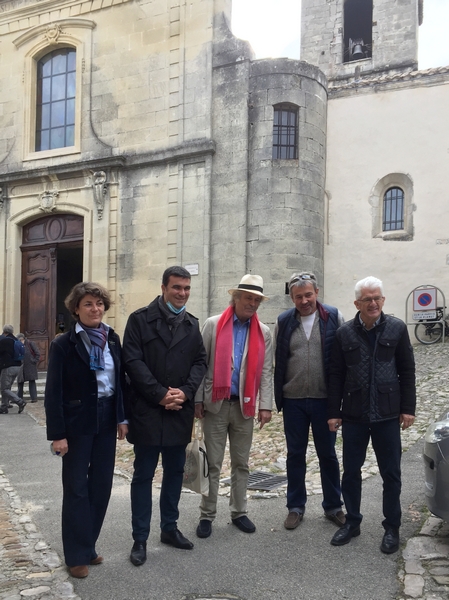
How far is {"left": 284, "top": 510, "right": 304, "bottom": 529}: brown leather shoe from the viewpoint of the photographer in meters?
5.00

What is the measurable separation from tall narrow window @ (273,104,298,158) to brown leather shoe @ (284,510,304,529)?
11.2m

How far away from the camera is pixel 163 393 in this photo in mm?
4453

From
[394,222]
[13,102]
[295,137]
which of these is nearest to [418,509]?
[295,137]

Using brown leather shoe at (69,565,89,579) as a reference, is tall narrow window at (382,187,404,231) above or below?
above

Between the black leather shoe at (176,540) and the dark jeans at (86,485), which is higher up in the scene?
the dark jeans at (86,485)

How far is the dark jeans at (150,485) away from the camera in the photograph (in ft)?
14.7

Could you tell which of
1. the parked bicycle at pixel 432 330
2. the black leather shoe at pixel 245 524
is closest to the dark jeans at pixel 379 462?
the black leather shoe at pixel 245 524

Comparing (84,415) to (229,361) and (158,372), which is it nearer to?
(158,372)

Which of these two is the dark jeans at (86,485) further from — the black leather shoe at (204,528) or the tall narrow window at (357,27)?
the tall narrow window at (357,27)

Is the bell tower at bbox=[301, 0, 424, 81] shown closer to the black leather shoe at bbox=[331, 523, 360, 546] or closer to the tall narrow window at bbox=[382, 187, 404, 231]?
the tall narrow window at bbox=[382, 187, 404, 231]

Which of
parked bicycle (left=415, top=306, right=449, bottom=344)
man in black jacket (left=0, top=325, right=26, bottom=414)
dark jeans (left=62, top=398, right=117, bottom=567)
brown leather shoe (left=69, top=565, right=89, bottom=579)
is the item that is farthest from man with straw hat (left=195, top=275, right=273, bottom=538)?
parked bicycle (left=415, top=306, right=449, bottom=344)

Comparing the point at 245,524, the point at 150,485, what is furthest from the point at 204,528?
the point at 150,485

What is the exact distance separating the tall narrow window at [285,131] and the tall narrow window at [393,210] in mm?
3962

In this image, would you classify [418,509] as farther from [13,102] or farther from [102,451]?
[13,102]
